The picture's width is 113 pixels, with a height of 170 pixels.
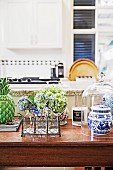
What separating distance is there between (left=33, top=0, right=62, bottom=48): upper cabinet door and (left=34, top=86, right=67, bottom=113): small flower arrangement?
320 centimetres

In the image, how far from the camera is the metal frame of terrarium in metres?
1.70

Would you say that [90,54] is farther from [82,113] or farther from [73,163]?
[73,163]

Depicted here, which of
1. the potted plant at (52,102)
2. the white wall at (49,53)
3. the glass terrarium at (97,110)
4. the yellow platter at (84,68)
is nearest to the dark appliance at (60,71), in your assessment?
the white wall at (49,53)

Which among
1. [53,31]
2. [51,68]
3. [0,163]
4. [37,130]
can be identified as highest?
[53,31]

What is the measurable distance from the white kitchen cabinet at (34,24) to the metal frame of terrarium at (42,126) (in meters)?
3.36

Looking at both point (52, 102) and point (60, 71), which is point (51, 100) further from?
point (60, 71)

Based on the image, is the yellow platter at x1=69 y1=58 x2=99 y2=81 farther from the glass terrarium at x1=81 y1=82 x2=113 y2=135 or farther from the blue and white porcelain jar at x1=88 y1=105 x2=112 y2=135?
the blue and white porcelain jar at x1=88 y1=105 x2=112 y2=135

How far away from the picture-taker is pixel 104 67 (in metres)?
5.37

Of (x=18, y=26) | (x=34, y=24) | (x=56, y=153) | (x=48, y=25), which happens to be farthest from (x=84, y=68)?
(x=56, y=153)

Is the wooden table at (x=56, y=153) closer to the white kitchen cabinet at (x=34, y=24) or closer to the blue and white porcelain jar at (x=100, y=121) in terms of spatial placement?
the blue and white porcelain jar at (x=100, y=121)

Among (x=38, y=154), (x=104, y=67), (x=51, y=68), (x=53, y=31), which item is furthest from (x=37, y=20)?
(x=38, y=154)

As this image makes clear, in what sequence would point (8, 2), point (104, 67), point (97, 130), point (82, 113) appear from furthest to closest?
point (104, 67) → point (8, 2) → point (82, 113) → point (97, 130)

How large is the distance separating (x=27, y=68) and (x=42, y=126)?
3.66m

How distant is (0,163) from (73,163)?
0.36 meters
